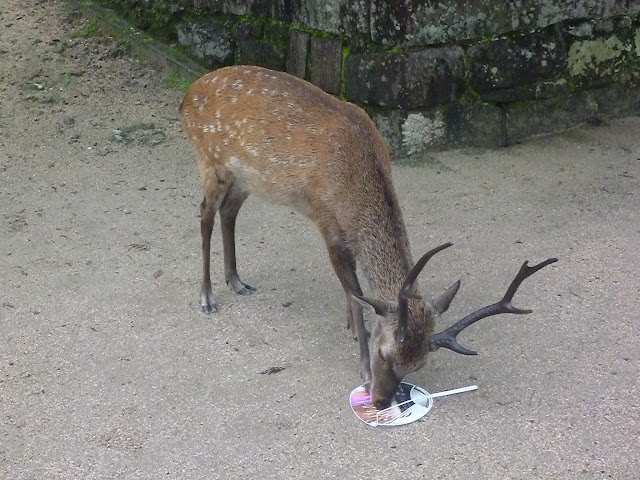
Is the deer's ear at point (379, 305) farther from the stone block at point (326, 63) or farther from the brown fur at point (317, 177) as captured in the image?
the stone block at point (326, 63)

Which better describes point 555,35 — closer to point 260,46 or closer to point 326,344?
point 260,46

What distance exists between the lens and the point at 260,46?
20.7ft

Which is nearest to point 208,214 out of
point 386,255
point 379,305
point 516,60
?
point 386,255

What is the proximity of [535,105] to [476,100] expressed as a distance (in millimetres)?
453

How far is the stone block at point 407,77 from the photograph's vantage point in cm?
565

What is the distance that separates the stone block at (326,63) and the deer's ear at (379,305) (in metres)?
2.69

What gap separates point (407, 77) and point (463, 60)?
1.28ft

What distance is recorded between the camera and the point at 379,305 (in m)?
3.44

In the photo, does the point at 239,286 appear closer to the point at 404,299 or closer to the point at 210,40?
the point at 404,299

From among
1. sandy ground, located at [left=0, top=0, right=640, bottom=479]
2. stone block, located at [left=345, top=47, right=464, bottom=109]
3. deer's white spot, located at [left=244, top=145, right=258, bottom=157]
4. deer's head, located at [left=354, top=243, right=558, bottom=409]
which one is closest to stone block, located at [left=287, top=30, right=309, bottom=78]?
stone block, located at [left=345, top=47, right=464, bottom=109]

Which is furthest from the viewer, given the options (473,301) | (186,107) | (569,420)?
(186,107)

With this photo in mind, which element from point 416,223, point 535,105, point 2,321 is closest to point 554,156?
point 535,105

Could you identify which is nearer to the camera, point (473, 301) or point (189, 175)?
point (473, 301)

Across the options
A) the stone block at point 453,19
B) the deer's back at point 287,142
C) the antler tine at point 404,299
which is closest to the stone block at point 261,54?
the stone block at point 453,19
